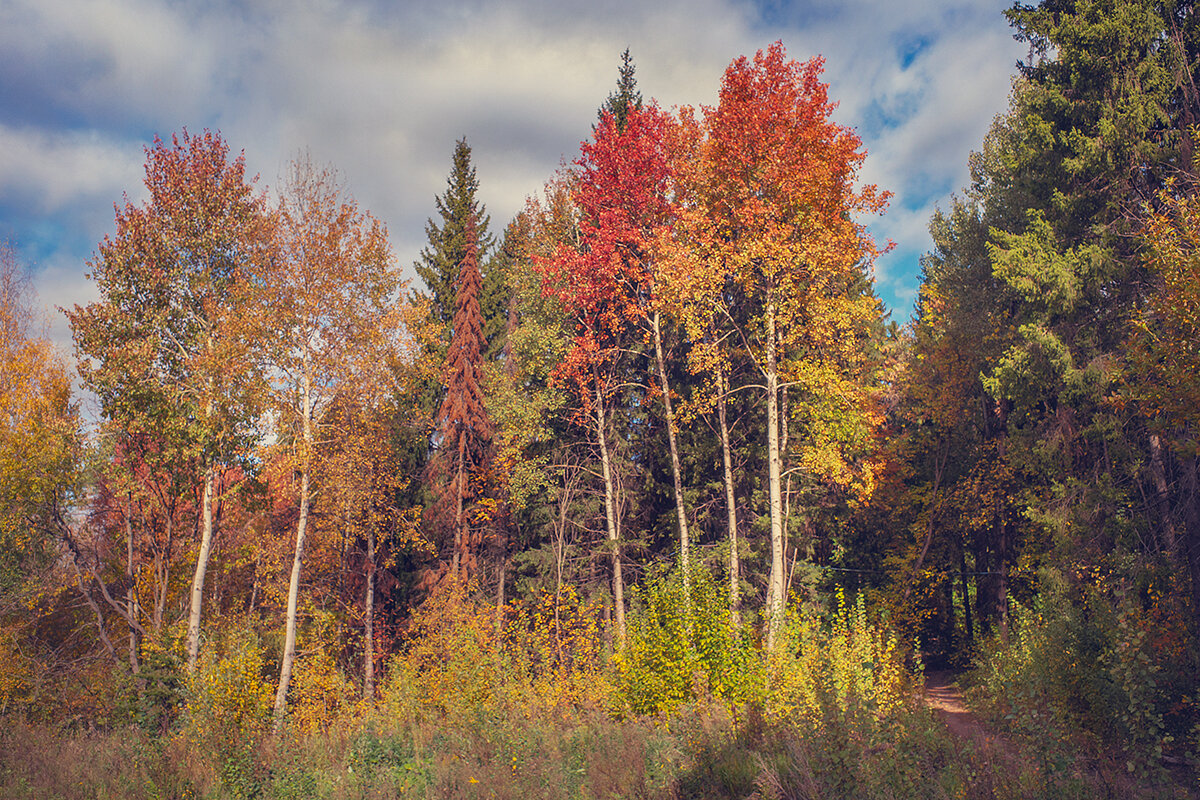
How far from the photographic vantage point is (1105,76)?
15297 millimetres

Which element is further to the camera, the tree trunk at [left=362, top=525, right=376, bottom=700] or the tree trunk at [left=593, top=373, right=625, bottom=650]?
the tree trunk at [left=362, top=525, right=376, bottom=700]

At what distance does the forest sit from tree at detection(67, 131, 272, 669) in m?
0.10

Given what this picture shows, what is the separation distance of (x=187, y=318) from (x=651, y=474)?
43.5ft

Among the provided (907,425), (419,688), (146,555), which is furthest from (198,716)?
(907,425)

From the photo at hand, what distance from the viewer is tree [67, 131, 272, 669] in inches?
578

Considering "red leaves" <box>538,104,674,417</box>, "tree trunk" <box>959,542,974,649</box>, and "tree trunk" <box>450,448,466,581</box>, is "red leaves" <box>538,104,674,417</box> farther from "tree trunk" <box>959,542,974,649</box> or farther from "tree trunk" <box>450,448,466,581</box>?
"tree trunk" <box>959,542,974,649</box>

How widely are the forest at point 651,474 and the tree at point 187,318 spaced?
0.10 metres

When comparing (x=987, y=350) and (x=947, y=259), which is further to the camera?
(x=947, y=259)

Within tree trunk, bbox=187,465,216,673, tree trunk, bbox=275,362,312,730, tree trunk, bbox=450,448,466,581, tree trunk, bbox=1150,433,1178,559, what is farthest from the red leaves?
tree trunk, bbox=1150,433,1178,559

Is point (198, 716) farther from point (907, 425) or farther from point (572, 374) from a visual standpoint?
point (907, 425)

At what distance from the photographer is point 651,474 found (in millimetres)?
21062

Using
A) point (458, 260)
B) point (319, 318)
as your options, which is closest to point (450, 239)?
point (458, 260)

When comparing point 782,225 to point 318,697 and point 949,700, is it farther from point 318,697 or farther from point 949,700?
point 949,700

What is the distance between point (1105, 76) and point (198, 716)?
21.9 meters
